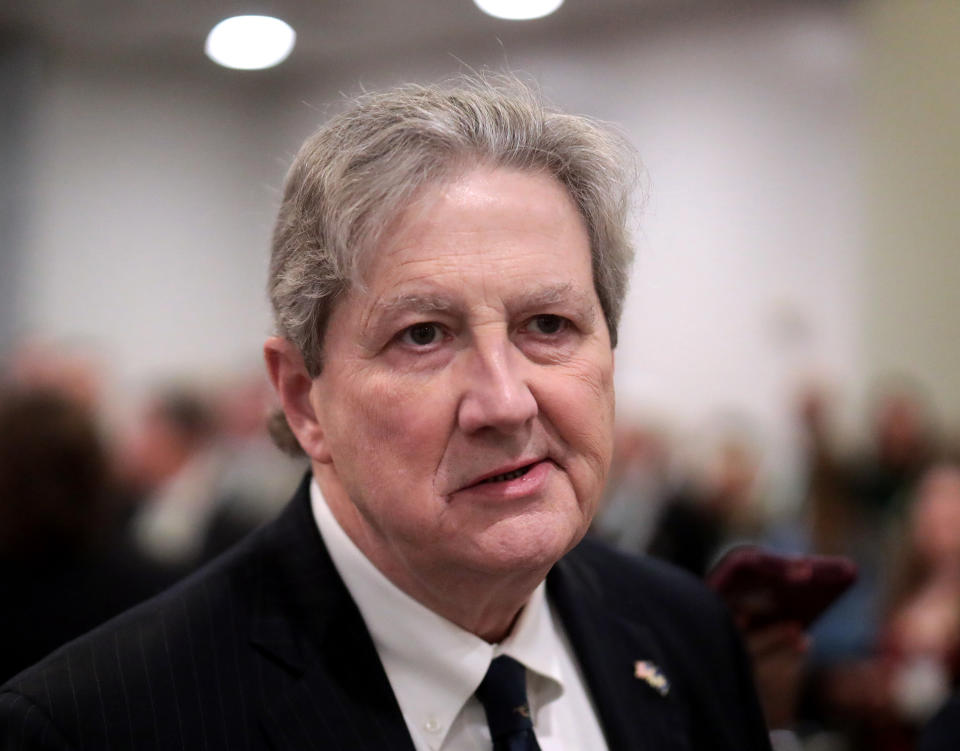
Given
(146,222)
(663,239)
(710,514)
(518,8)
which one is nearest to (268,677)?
(518,8)

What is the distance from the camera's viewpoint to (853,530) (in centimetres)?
470

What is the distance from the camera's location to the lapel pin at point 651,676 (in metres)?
1.74

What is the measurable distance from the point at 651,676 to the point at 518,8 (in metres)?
3.40

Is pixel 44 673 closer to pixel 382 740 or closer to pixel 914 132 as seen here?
pixel 382 740

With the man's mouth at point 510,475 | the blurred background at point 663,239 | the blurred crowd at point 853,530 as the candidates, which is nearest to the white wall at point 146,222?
the blurred background at point 663,239

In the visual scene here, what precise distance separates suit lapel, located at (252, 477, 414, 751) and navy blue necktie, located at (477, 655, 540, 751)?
0.13 m

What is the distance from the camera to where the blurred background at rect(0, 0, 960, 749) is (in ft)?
15.8

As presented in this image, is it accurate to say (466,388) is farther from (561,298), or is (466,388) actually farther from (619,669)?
(619,669)

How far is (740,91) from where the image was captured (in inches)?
249

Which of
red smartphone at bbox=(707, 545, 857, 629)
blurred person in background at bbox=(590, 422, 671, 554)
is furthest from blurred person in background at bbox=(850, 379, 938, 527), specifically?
red smartphone at bbox=(707, 545, 857, 629)

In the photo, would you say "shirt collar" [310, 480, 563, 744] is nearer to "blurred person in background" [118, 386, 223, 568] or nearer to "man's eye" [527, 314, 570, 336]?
"man's eye" [527, 314, 570, 336]

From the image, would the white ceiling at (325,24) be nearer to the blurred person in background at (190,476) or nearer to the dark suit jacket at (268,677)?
the blurred person in background at (190,476)

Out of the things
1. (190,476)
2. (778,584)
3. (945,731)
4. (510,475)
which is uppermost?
(510,475)

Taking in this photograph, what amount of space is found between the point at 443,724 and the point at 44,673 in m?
0.55
